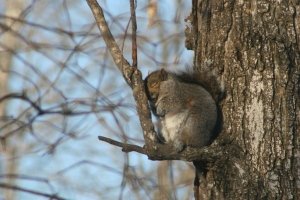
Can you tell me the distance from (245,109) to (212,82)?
161mm

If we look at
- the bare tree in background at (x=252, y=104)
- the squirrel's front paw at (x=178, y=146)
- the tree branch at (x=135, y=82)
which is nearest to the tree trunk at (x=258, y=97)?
the bare tree in background at (x=252, y=104)

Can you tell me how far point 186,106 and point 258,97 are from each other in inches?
10.6

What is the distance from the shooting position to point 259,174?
2.33 m

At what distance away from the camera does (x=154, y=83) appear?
2.62 metres

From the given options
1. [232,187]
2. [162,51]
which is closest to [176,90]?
[232,187]

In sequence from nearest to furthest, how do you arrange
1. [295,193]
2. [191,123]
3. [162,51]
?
1. [295,193]
2. [191,123]
3. [162,51]

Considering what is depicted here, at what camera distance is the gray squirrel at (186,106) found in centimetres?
245

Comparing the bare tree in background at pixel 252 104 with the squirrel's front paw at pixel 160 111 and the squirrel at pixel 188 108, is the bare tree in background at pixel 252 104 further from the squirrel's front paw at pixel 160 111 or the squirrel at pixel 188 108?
the squirrel's front paw at pixel 160 111

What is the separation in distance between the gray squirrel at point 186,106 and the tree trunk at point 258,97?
50 millimetres

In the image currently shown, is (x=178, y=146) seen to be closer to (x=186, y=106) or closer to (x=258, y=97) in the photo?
(x=186, y=106)

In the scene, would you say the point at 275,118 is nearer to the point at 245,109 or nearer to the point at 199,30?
the point at 245,109

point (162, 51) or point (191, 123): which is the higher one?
point (162, 51)

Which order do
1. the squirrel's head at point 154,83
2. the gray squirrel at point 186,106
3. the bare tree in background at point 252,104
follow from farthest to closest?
the squirrel's head at point 154,83, the gray squirrel at point 186,106, the bare tree in background at point 252,104

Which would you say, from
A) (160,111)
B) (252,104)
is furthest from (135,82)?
(252,104)
